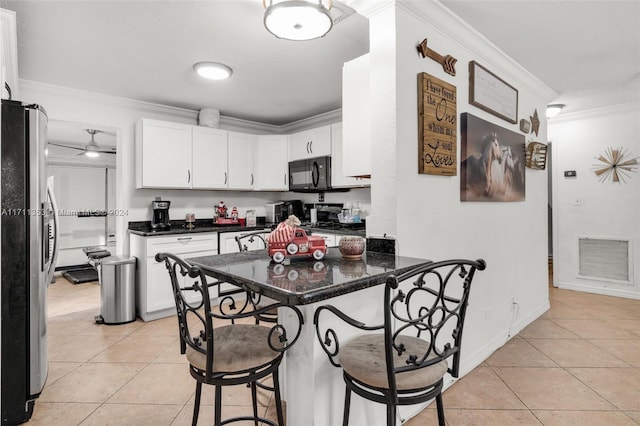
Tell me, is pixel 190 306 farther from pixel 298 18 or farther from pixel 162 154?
pixel 162 154

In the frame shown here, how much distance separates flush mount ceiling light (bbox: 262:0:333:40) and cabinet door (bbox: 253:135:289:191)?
2842 millimetres

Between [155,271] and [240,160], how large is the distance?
5.77ft

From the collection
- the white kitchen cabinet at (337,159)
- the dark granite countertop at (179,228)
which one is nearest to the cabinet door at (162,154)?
the dark granite countertop at (179,228)

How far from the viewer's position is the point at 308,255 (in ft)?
5.29

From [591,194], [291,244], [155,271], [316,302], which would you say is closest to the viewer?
[316,302]

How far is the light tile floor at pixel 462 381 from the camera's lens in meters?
1.94

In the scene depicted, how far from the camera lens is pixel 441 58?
6.97 feet

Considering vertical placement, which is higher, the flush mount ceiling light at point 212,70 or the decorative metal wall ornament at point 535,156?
the flush mount ceiling light at point 212,70

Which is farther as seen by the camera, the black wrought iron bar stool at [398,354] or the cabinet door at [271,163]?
the cabinet door at [271,163]

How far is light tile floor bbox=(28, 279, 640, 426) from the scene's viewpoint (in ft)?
6.35

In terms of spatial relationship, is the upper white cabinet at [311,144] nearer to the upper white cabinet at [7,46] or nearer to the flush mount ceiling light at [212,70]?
the flush mount ceiling light at [212,70]

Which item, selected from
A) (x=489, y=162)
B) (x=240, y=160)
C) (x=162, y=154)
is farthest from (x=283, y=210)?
(x=489, y=162)

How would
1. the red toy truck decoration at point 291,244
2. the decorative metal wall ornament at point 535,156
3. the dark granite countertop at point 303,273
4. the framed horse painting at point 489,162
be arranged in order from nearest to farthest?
the dark granite countertop at point 303,273
the red toy truck decoration at point 291,244
the framed horse painting at point 489,162
the decorative metal wall ornament at point 535,156

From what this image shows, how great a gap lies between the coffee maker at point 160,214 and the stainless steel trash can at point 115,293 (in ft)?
2.23
